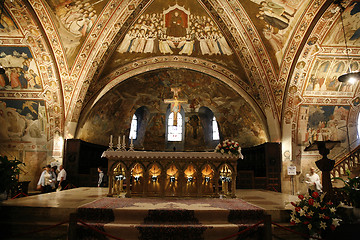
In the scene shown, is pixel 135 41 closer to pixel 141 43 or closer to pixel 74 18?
pixel 141 43

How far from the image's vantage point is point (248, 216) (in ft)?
20.3

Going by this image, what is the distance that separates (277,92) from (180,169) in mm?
8447

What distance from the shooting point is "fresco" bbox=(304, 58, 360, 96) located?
1378 centimetres

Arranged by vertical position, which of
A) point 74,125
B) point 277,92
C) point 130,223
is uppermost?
point 277,92

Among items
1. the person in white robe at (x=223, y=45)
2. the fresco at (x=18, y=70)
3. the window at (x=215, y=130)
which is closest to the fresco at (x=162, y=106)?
the window at (x=215, y=130)

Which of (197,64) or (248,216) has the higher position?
(197,64)

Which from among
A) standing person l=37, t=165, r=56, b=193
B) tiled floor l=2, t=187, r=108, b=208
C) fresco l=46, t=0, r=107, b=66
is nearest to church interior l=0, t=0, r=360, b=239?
fresco l=46, t=0, r=107, b=66

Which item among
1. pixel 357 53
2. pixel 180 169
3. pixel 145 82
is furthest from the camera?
pixel 145 82

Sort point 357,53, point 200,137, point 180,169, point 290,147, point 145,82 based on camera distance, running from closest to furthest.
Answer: point 180,169, point 357,53, point 290,147, point 145,82, point 200,137

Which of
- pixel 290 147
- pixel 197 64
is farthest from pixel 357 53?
pixel 197 64

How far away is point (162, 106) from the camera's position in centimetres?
1948

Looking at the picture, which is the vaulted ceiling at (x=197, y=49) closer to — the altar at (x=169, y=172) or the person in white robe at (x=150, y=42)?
the person in white robe at (x=150, y=42)

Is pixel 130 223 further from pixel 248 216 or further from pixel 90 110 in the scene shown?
pixel 90 110

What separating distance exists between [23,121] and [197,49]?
9748 mm
